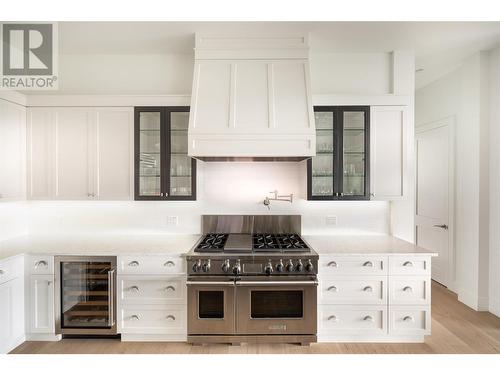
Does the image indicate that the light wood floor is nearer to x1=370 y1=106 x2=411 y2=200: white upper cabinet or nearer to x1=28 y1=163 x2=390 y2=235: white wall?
x1=28 y1=163 x2=390 y2=235: white wall

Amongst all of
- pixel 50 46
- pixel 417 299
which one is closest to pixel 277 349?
pixel 417 299

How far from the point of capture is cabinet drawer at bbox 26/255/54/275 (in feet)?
8.46

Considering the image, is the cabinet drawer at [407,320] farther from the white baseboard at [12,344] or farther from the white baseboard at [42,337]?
the white baseboard at [12,344]

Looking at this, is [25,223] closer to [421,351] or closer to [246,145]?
[246,145]

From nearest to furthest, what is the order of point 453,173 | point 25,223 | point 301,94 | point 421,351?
1. point 421,351
2. point 301,94
3. point 25,223
4. point 453,173

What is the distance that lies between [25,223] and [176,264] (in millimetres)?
1979

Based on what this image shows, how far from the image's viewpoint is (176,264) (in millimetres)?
2564

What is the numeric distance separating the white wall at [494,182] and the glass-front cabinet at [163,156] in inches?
129

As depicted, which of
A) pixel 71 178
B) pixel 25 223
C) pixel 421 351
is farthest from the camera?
pixel 25 223

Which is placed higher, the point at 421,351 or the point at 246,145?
the point at 246,145

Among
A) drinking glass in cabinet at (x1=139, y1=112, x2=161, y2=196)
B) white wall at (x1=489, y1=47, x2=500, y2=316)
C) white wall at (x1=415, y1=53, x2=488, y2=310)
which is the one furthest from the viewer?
white wall at (x1=415, y1=53, x2=488, y2=310)

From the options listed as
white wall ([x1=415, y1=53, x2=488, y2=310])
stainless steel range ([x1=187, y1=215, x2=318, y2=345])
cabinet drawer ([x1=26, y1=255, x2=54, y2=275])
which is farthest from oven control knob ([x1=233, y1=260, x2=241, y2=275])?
white wall ([x1=415, y1=53, x2=488, y2=310])

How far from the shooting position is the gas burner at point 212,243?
2.59 m

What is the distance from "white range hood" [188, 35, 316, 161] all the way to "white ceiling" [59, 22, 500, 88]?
0.44ft
